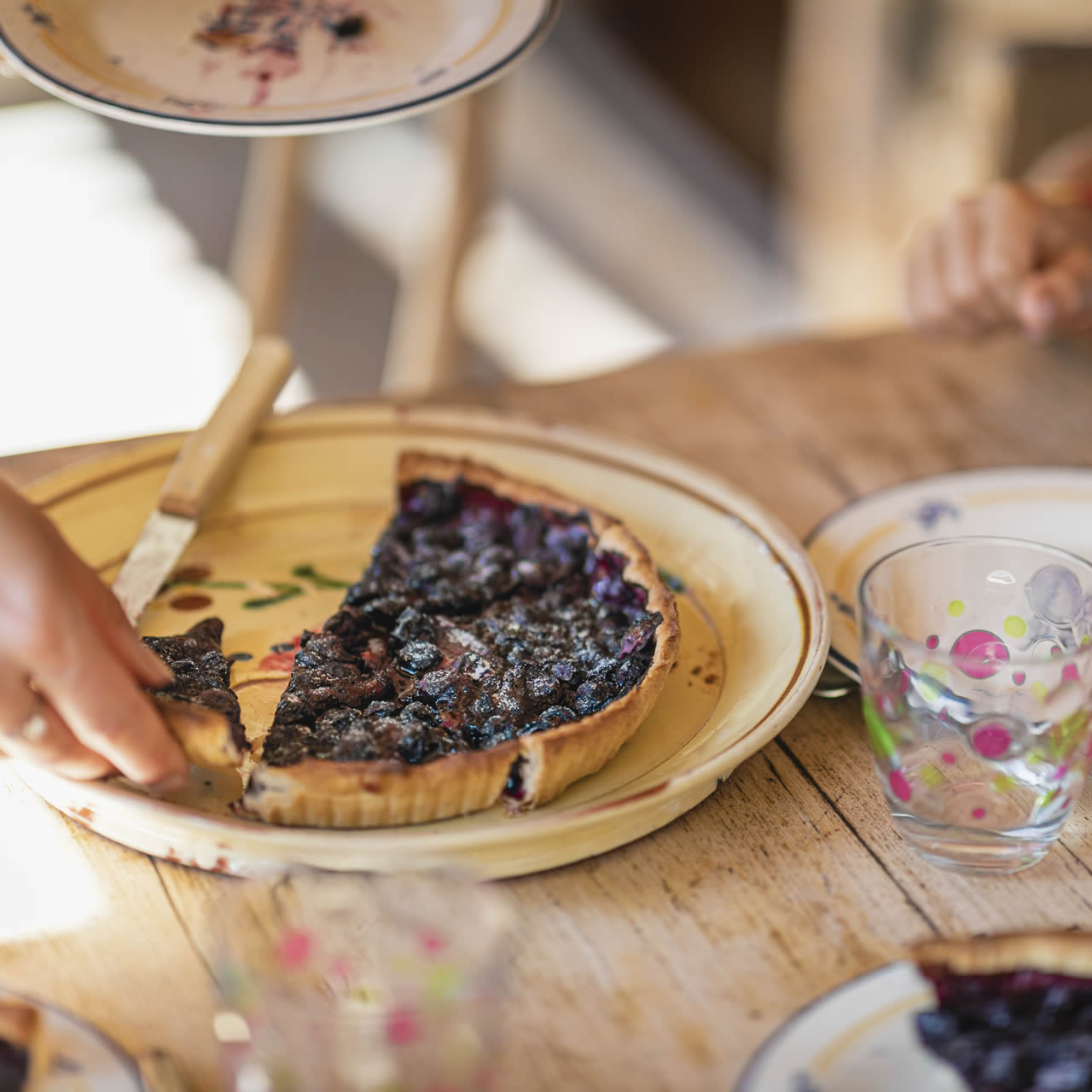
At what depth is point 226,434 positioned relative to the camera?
1.32m

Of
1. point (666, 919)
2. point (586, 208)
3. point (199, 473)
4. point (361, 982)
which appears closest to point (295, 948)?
point (361, 982)

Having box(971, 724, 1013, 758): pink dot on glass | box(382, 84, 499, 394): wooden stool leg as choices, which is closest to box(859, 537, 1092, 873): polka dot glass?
box(971, 724, 1013, 758): pink dot on glass

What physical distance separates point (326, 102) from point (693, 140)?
4.39 meters

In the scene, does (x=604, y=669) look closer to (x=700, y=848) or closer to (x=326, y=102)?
(x=700, y=848)

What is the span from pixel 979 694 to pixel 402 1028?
46cm

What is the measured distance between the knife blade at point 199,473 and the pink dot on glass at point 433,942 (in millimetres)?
540

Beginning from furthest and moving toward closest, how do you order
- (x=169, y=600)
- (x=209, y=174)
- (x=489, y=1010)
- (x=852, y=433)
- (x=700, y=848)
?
1. (x=209, y=174)
2. (x=852, y=433)
3. (x=169, y=600)
4. (x=700, y=848)
5. (x=489, y=1010)

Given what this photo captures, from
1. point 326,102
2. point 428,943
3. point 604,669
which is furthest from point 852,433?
point 428,943

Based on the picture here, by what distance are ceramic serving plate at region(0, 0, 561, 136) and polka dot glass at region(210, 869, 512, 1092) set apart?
562mm

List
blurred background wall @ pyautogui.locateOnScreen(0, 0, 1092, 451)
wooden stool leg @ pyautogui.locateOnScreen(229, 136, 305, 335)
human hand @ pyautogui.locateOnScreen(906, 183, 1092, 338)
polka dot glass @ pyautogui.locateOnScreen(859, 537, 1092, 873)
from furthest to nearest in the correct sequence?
blurred background wall @ pyautogui.locateOnScreen(0, 0, 1092, 451) < wooden stool leg @ pyautogui.locateOnScreen(229, 136, 305, 335) < human hand @ pyautogui.locateOnScreen(906, 183, 1092, 338) < polka dot glass @ pyautogui.locateOnScreen(859, 537, 1092, 873)

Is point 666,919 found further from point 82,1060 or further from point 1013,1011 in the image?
point 82,1060

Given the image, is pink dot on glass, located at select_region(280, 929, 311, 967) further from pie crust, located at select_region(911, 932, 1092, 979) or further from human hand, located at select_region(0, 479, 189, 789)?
pie crust, located at select_region(911, 932, 1092, 979)

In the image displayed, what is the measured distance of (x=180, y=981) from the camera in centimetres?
80

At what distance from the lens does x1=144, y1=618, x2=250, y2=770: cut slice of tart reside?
87 cm
